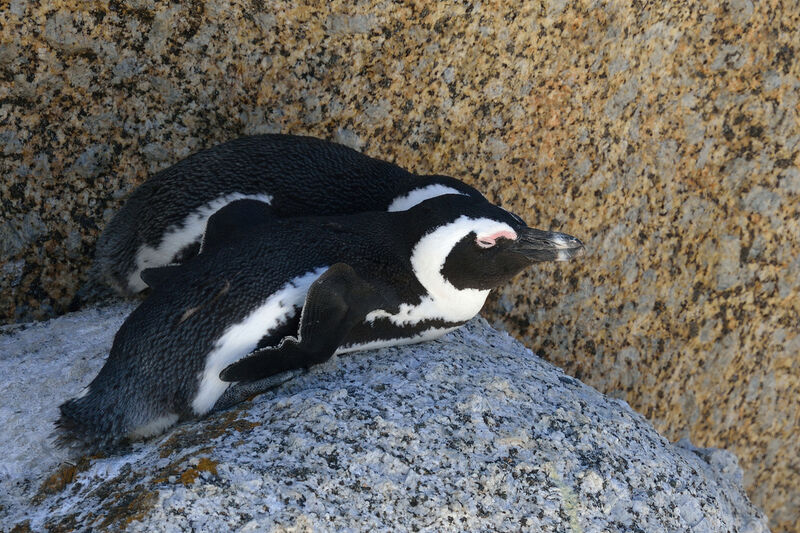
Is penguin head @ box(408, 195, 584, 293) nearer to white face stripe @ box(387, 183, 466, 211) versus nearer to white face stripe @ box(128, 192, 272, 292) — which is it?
white face stripe @ box(387, 183, 466, 211)

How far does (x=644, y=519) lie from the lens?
1.58 metres

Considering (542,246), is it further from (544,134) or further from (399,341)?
(544,134)

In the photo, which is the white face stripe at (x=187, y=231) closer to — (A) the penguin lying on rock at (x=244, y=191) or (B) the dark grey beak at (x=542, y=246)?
(A) the penguin lying on rock at (x=244, y=191)

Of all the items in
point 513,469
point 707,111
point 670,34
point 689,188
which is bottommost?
point 513,469

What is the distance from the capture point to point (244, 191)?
2.05 metres

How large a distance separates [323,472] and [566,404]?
1.90ft

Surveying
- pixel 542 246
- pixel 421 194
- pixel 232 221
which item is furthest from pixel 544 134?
pixel 232 221

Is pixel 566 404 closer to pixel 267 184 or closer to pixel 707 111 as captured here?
pixel 267 184

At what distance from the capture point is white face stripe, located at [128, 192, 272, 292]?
2039mm

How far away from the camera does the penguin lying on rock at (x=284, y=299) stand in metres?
1.62

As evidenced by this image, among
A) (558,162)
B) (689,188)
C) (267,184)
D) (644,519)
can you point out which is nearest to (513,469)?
(644,519)

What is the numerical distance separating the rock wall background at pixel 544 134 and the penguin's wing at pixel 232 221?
348 mm

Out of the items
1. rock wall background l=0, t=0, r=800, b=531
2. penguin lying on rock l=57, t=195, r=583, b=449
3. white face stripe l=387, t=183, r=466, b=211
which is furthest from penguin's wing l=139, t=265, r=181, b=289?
white face stripe l=387, t=183, r=466, b=211

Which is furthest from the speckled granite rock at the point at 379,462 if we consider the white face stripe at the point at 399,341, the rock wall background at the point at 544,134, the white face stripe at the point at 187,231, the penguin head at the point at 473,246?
the rock wall background at the point at 544,134
